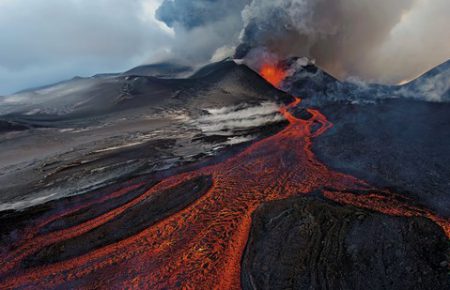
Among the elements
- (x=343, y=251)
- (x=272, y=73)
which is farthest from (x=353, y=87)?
(x=343, y=251)

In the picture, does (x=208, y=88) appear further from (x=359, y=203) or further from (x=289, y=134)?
(x=359, y=203)

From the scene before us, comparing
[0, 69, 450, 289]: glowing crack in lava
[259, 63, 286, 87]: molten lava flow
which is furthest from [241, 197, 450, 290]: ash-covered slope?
[259, 63, 286, 87]: molten lava flow

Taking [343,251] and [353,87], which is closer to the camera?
[343,251]

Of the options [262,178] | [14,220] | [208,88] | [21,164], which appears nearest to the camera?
[14,220]

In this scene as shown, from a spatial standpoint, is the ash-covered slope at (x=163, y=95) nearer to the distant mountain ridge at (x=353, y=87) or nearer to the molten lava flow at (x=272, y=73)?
the molten lava flow at (x=272, y=73)

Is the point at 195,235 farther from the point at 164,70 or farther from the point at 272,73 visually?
the point at 164,70

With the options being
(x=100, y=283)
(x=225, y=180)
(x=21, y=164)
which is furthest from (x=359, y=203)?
(x=21, y=164)
